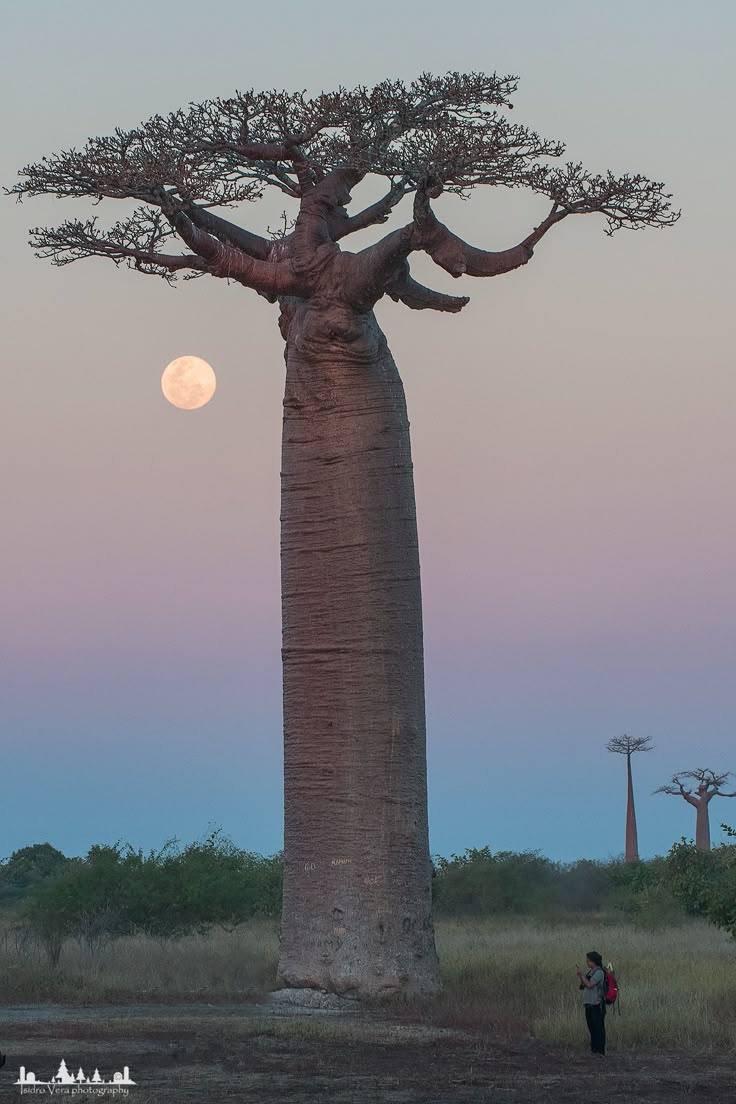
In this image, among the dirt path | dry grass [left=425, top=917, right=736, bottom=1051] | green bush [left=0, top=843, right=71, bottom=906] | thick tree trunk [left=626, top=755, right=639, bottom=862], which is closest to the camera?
the dirt path

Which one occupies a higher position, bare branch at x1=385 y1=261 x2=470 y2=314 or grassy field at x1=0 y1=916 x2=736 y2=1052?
bare branch at x1=385 y1=261 x2=470 y2=314

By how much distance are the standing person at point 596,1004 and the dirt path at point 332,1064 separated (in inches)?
5.2

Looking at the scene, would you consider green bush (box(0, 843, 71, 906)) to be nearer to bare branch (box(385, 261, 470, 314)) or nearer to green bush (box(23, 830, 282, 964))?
green bush (box(23, 830, 282, 964))

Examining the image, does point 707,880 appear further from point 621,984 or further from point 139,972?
point 139,972

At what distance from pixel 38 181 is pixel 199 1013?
6614 millimetres

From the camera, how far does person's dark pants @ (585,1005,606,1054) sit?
8531 millimetres

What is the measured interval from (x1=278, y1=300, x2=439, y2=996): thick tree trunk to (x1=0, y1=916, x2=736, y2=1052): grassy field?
642mm

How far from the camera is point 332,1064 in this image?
26.0ft

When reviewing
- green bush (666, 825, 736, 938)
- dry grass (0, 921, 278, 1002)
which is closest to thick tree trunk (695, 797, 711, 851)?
green bush (666, 825, 736, 938)

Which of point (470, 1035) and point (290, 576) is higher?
point (290, 576)

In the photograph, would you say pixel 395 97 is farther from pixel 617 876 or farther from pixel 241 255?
pixel 617 876

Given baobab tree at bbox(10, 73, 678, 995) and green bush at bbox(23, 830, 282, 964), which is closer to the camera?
baobab tree at bbox(10, 73, 678, 995)

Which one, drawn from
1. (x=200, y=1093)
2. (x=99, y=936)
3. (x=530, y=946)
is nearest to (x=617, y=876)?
(x=530, y=946)

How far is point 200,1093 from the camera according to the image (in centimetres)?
691
